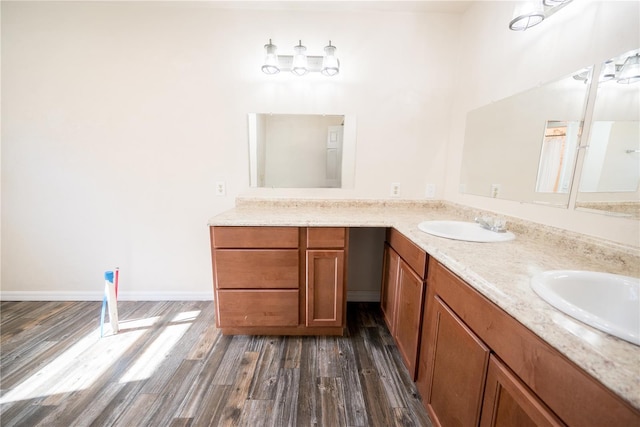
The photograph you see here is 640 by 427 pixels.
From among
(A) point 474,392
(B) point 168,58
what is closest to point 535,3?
(A) point 474,392

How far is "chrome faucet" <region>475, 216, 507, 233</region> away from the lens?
1272mm

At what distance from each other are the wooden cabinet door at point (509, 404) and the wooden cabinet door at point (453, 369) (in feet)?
0.09

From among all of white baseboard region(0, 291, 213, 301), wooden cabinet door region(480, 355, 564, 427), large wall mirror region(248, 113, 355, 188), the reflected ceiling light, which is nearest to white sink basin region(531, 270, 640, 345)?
wooden cabinet door region(480, 355, 564, 427)

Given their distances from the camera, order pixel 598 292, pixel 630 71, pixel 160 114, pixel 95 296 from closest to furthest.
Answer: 1. pixel 598 292
2. pixel 630 71
3. pixel 160 114
4. pixel 95 296

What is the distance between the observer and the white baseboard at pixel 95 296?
206cm

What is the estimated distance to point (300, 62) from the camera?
173cm

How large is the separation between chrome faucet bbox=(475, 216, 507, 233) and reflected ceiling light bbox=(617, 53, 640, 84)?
2.24 ft

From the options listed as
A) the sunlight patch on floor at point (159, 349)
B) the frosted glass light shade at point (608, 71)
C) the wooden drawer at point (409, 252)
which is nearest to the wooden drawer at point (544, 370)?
the wooden drawer at point (409, 252)

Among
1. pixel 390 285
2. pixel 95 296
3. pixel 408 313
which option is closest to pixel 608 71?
pixel 408 313

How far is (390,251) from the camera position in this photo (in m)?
1.69

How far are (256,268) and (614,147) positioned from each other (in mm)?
1790

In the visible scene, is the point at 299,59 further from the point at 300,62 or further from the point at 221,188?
the point at 221,188

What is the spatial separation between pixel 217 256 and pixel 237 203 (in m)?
0.60

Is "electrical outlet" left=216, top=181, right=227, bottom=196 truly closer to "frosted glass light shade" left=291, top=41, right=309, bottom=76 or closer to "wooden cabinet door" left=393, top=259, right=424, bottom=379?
"frosted glass light shade" left=291, top=41, right=309, bottom=76
